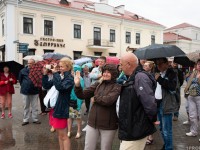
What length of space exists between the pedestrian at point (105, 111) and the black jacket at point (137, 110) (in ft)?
1.70

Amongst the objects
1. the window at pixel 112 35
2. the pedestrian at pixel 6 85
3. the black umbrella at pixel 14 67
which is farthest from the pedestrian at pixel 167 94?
the window at pixel 112 35

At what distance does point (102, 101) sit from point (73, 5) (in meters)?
30.0

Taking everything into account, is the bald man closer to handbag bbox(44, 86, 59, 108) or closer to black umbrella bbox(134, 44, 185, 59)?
handbag bbox(44, 86, 59, 108)

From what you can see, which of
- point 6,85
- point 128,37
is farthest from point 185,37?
point 6,85

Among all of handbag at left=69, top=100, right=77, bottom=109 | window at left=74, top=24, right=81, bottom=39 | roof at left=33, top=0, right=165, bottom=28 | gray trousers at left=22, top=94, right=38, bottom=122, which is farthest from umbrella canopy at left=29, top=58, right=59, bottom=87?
window at left=74, top=24, right=81, bottom=39

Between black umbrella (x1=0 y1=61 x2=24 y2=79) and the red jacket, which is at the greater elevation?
black umbrella (x1=0 y1=61 x2=24 y2=79)

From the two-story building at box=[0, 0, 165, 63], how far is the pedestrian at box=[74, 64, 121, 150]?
72.6 feet

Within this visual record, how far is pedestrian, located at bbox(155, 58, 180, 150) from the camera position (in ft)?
16.1

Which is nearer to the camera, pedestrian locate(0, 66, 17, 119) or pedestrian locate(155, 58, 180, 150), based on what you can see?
pedestrian locate(155, 58, 180, 150)

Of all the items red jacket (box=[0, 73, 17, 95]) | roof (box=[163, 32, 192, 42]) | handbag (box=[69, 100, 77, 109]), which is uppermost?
roof (box=[163, 32, 192, 42])

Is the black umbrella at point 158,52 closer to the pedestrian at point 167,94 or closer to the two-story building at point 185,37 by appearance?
the pedestrian at point 167,94

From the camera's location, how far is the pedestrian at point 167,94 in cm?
491

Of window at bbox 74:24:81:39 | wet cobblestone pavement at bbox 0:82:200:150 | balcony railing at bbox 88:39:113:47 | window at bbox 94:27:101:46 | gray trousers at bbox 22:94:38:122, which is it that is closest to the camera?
wet cobblestone pavement at bbox 0:82:200:150

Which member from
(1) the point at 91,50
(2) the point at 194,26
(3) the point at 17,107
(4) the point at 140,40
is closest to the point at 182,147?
(3) the point at 17,107
